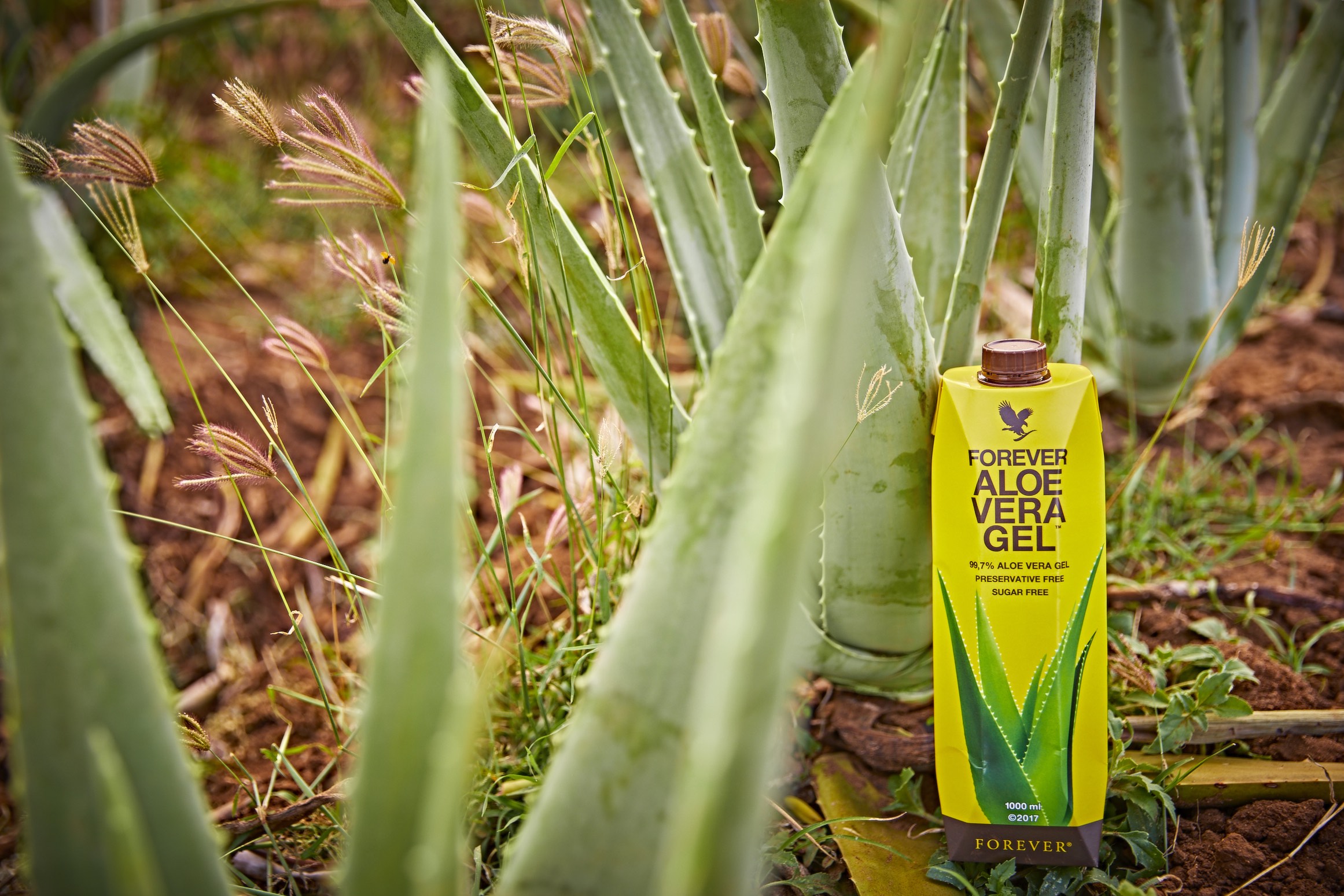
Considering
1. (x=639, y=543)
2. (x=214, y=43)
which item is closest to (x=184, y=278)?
(x=214, y=43)

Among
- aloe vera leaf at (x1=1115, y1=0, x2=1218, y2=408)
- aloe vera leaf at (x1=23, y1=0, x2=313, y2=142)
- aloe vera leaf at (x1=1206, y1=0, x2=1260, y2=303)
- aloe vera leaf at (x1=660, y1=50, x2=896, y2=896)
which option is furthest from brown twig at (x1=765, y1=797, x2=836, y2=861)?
aloe vera leaf at (x1=23, y1=0, x2=313, y2=142)

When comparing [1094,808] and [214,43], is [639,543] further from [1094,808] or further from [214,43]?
[214,43]

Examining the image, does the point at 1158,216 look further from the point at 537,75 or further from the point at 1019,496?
the point at 537,75

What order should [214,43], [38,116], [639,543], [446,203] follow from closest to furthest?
[446,203] < [639,543] < [38,116] < [214,43]

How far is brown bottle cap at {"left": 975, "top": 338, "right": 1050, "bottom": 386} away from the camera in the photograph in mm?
566

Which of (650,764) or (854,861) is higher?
(650,764)

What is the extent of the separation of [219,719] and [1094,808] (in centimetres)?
87

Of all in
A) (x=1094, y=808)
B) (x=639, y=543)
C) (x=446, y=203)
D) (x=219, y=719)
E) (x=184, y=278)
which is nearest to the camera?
(x=446, y=203)

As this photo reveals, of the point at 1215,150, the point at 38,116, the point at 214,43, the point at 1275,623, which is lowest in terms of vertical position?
the point at 1275,623

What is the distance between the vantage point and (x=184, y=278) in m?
1.53

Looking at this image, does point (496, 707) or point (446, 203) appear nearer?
point (446, 203)

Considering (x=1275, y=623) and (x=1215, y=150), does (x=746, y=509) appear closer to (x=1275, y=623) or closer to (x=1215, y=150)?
(x=1275, y=623)

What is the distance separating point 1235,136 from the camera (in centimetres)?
97

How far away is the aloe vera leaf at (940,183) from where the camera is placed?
725 mm
